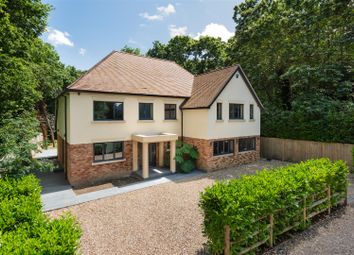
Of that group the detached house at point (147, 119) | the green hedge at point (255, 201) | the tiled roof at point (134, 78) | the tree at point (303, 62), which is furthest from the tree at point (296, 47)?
the green hedge at point (255, 201)

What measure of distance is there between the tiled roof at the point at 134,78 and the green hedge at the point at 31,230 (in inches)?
362

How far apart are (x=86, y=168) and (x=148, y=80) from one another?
8341 millimetres

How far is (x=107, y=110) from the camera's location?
14.8 meters

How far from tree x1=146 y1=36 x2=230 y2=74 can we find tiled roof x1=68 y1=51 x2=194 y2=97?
59.6ft

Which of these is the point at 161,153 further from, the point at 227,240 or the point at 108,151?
the point at 227,240

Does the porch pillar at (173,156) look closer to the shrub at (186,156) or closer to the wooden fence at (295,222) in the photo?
the shrub at (186,156)

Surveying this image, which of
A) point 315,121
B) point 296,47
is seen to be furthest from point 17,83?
point 296,47

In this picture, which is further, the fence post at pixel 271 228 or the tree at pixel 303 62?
the tree at pixel 303 62

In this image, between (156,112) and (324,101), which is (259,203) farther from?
(324,101)

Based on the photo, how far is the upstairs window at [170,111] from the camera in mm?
17719

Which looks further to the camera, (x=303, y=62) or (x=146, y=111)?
(x=303, y=62)

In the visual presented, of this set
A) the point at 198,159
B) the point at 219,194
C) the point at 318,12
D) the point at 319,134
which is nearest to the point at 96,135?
the point at 198,159

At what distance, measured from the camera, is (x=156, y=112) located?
55.1ft

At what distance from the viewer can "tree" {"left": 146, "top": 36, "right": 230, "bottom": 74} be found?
38.1 metres
